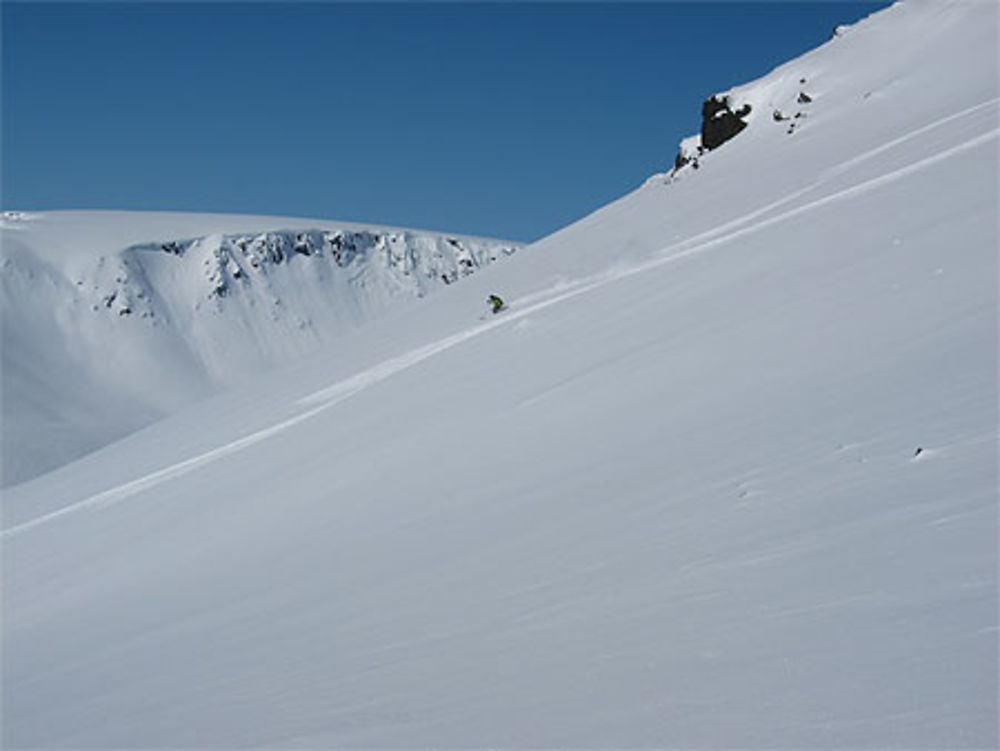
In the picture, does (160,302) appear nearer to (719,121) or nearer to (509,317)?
(719,121)

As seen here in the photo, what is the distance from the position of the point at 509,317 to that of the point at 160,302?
10814 centimetres

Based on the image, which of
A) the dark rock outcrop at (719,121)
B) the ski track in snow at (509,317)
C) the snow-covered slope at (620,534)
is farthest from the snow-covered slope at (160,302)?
the snow-covered slope at (620,534)

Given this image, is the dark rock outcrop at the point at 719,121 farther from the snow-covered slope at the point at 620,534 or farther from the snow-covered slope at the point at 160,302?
the snow-covered slope at the point at 160,302

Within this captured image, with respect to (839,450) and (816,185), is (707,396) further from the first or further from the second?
(816,185)

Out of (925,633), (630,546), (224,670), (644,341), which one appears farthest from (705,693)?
(644,341)

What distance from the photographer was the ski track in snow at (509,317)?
11.7m

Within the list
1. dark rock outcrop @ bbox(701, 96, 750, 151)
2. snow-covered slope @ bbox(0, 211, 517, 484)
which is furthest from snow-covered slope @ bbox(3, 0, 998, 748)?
snow-covered slope @ bbox(0, 211, 517, 484)

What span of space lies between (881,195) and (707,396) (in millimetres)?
4966

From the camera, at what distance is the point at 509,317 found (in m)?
14.1

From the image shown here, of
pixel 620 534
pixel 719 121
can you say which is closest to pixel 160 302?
pixel 719 121

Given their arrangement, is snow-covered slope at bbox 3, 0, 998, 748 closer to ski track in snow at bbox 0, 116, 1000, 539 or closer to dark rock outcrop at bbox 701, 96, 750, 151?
ski track in snow at bbox 0, 116, 1000, 539

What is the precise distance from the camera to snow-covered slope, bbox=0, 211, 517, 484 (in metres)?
95.4

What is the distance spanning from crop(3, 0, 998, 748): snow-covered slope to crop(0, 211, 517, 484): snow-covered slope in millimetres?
78232

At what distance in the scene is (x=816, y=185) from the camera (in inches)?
523
